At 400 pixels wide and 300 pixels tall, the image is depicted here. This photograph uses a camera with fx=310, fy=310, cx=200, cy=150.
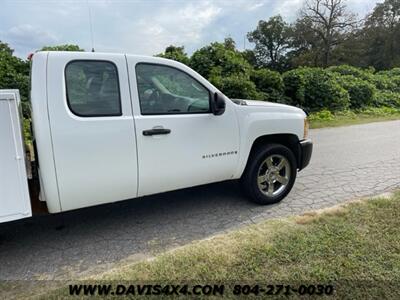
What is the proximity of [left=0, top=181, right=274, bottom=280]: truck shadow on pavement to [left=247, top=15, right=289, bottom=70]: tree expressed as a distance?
161 ft

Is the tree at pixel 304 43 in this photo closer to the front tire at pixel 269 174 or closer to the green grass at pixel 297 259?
the front tire at pixel 269 174

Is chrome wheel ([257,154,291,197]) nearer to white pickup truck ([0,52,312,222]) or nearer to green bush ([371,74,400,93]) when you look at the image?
white pickup truck ([0,52,312,222])

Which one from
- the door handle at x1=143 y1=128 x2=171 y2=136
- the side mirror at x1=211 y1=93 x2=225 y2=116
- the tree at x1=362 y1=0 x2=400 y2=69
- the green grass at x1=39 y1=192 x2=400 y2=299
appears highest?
the tree at x1=362 y1=0 x2=400 y2=69

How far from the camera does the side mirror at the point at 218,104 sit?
3.46 meters

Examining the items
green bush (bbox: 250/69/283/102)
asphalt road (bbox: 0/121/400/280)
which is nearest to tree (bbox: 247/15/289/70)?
green bush (bbox: 250/69/283/102)

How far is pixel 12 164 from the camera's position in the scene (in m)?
2.57

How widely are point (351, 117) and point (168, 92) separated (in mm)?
12441

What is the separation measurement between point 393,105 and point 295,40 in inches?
1252

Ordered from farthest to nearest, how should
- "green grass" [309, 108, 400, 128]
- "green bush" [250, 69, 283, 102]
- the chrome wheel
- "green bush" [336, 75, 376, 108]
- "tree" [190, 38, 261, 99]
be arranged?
"green bush" [336, 75, 376, 108]
"green bush" [250, 69, 283, 102]
"tree" [190, 38, 261, 99]
"green grass" [309, 108, 400, 128]
the chrome wheel

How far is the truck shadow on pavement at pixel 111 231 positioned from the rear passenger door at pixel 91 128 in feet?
1.77

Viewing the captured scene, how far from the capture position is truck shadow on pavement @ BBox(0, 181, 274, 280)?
2980mm

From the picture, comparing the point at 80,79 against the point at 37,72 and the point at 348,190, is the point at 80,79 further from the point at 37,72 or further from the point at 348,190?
the point at 348,190

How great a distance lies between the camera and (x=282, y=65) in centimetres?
4956

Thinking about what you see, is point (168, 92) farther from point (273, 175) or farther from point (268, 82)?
point (268, 82)
